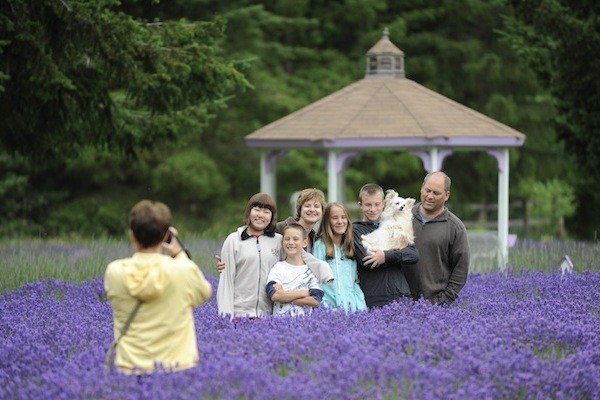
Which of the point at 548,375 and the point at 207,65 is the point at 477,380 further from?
the point at 207,65

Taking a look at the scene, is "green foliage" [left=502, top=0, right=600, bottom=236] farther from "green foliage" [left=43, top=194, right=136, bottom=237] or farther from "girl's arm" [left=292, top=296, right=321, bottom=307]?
"green foliage" [left=43, top=194, right=136, bottom=237]

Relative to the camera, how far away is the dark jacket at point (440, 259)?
7.63 m

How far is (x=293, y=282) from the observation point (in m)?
7.16

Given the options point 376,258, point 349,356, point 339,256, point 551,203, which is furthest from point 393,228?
point 551,203

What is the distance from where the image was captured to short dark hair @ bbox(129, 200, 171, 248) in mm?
4824

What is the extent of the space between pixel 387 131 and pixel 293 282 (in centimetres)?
867

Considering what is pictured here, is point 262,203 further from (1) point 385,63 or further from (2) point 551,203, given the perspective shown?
(2) point 551,203

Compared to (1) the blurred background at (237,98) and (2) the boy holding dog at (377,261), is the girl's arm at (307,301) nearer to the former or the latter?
(2) the boy holding dog at (377,261)

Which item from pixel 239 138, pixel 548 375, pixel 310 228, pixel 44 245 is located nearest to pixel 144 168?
pixel 239 138

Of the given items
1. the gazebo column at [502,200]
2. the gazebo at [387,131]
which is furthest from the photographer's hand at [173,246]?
the gazebo at [387,131]

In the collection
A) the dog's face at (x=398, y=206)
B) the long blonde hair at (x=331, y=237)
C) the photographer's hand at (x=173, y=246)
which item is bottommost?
the long blonde hair at (x=331, y=237)

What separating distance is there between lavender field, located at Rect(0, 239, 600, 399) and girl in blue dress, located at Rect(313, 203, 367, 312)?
18.1 inches

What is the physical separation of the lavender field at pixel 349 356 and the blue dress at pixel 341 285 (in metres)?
0.44

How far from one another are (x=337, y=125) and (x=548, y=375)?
10.7 m
